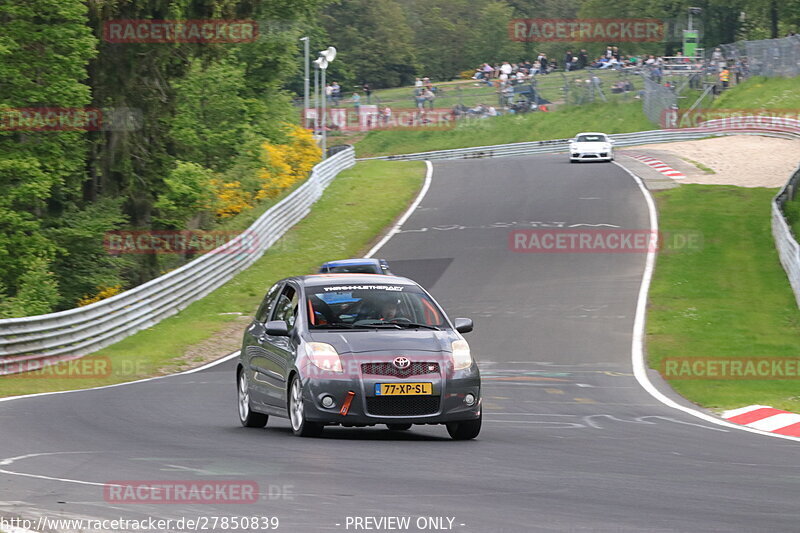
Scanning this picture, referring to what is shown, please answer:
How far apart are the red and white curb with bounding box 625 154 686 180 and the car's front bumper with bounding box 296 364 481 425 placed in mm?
38204

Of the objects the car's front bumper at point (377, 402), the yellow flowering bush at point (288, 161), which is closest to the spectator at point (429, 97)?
the yellow flowering bush at point (288, 161)

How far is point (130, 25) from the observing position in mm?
31922

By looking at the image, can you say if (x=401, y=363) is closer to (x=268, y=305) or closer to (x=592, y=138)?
(x=268, y=305)

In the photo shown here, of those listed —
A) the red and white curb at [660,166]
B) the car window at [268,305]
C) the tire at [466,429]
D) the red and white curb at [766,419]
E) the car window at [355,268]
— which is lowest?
the red and white curb at [766,419]

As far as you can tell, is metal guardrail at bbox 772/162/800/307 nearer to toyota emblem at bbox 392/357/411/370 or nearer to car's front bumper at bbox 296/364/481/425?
car's front bumper at bbox 296/364/481/425

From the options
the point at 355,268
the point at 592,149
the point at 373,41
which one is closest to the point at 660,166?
the point at 592,149

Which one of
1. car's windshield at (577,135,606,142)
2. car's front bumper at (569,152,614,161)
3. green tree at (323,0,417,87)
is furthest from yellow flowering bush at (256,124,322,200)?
green tree at (323,0,417,87)

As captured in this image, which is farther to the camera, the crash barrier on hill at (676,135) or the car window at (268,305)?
the crash barrier on hill at (676,135)

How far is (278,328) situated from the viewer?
38.3 feet

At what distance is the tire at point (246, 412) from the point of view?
1272cm

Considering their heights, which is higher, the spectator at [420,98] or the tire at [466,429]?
the spectator at [420,98]

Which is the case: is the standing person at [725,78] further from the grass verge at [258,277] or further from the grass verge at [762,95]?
the grass verge at [258,277]

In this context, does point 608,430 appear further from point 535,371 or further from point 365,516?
point 535,371

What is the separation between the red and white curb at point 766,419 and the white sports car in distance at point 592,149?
40744mm
